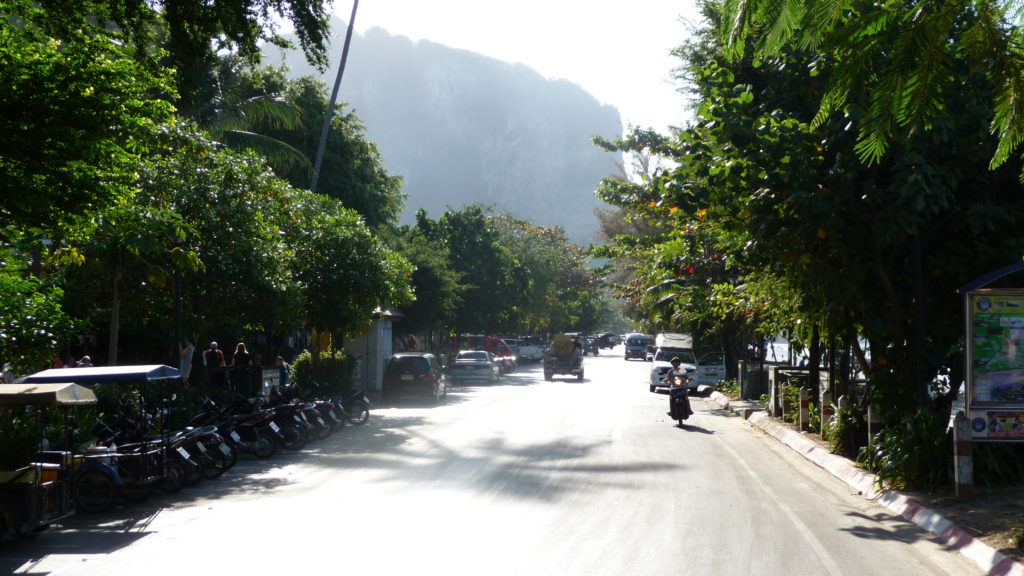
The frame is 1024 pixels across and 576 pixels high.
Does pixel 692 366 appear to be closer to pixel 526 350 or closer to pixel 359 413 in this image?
→ pixel 359 413

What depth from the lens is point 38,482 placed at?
862 centimetres

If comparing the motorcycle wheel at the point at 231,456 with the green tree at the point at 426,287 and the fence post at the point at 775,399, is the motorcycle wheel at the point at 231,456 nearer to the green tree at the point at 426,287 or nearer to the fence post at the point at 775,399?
the fence post at the point at 775,399

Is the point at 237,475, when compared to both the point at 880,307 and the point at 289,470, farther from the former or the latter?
the point at 880,307

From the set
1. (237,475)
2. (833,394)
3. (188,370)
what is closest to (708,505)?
(237,475)

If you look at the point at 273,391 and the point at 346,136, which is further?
the point at 346,136

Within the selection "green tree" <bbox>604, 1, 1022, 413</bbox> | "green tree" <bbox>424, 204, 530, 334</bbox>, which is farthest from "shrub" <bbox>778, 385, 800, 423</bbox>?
"green tree" <bbox>424, 204, 530, 334</bbox>

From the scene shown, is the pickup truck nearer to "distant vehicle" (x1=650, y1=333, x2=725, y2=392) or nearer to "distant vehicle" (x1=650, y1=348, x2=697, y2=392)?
"distant vehicle" (x1=650, y1=333, x2=725, y2=392)

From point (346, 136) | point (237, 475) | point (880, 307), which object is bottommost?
point (237, 475)

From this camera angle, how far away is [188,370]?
66.8 feet

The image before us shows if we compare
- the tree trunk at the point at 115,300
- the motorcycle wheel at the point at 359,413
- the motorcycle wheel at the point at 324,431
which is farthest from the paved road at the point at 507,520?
the motorcycle wheel at the point at 359,413

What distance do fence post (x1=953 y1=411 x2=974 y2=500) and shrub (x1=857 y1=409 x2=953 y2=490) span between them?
0.73 metres

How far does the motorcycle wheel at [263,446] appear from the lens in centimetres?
1557

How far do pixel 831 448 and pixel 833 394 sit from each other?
3217mm

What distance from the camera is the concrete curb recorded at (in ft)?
25.4
